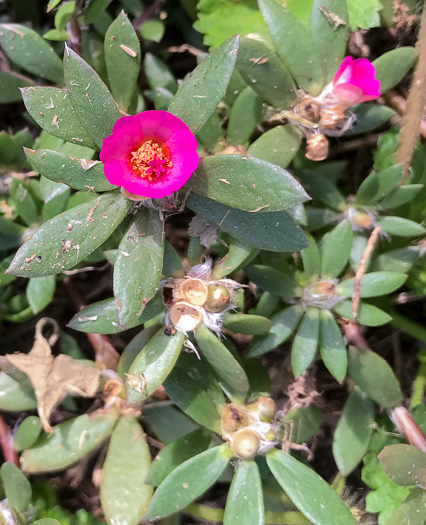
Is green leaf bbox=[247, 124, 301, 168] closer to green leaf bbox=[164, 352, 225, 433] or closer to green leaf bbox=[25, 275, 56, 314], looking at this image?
green leaf bbox=[164, 352, 225, 433]

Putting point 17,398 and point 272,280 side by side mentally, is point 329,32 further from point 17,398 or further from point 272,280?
point 17,398

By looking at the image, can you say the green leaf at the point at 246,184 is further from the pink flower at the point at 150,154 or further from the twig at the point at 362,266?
the twig at the point at 362,266

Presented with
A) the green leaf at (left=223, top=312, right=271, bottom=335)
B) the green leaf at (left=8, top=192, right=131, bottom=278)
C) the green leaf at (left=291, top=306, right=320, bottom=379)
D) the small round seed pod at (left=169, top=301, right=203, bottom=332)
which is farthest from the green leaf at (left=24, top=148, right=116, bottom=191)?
the green leaf at (left=291, top=306, right=320, bottom=379)

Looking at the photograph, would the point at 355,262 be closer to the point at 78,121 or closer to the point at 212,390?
the point at 212,390

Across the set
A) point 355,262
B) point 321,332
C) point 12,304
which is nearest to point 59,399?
point 12,304

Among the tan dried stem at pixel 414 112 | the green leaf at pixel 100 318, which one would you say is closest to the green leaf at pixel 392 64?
the tan dried stem at pixel 414 112
